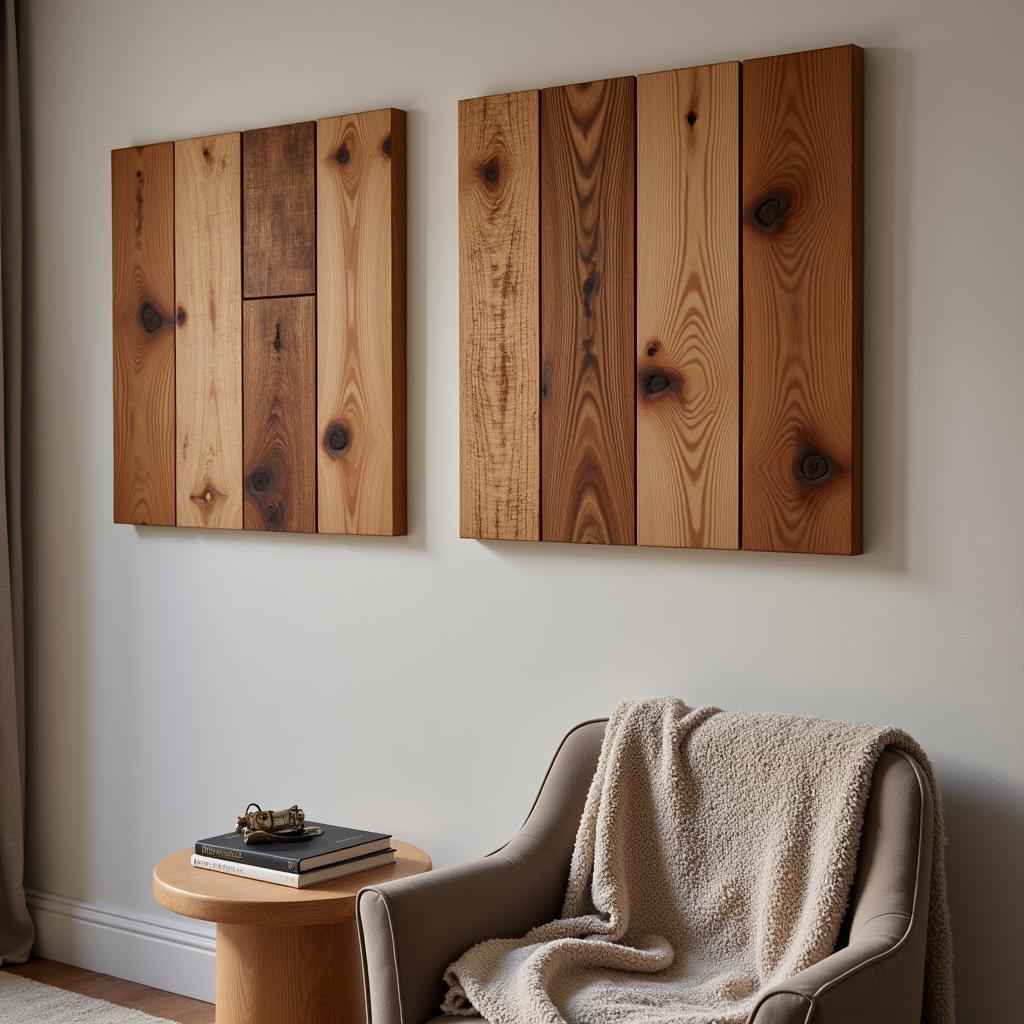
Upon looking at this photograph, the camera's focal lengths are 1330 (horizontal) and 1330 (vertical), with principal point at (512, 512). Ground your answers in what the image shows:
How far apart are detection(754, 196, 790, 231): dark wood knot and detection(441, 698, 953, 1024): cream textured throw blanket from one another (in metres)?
0.85

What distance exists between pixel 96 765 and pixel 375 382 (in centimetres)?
131

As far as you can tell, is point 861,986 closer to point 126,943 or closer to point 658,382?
point 658,382

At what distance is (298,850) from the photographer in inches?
97.2

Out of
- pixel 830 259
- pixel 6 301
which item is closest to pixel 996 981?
pixel 830 259

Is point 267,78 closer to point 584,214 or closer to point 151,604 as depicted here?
point 584,214

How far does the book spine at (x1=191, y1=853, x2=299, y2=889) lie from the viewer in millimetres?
2406

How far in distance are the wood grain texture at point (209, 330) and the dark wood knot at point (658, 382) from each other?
39.7 inches

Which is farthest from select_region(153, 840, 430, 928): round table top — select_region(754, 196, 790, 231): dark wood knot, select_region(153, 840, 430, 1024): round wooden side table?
select_region(754, 196, 790, 231): dark wood knot

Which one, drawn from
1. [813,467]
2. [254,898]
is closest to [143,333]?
[254,898]

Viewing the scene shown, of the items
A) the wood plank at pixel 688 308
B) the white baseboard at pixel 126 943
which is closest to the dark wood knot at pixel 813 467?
the wood plank at pixel 688 308

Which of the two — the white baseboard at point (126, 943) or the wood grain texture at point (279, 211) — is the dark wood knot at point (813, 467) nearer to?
Answer: the wood grain texture at point (279, 211)

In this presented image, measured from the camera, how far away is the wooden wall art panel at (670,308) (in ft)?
7.45

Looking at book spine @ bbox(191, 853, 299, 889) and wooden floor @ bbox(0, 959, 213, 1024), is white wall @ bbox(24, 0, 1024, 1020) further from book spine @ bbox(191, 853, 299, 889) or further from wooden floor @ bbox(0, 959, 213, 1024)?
book spine @ bbox(191, 853, 299, 889)

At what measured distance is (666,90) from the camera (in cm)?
242
